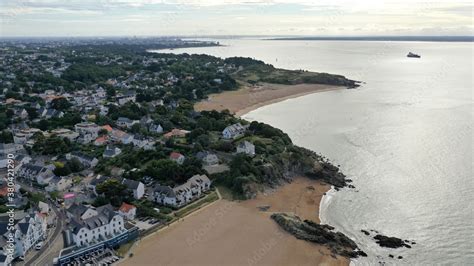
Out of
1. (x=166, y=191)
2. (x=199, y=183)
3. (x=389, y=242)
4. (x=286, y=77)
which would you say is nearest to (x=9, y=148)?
(x=166, y=191)

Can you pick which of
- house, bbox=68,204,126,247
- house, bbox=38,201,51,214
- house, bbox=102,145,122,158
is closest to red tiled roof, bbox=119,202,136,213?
house, bbox=68,204,126,247

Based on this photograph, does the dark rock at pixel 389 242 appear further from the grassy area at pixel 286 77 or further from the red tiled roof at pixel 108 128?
the grassy area at pixel 286 77

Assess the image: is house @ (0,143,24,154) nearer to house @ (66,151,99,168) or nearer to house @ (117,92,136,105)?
house @ (66,151,99,168)

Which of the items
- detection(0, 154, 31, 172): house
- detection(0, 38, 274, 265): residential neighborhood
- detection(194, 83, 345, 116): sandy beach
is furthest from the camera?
detection(194, 83, 345, 116): sandy beach

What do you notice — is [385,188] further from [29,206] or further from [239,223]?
[29,206]

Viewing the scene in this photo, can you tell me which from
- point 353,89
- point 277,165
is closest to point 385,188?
point 277,165

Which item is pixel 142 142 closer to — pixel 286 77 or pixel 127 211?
pixel 127 211

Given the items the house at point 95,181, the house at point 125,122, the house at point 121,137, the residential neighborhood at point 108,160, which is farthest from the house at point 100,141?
the house at point 95,181
